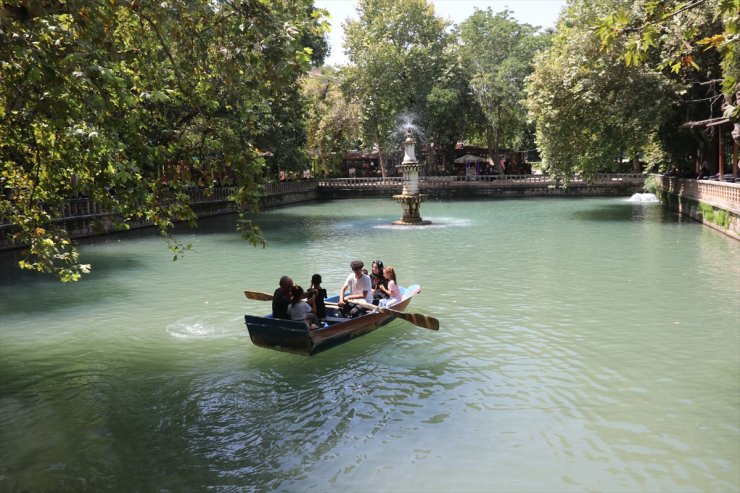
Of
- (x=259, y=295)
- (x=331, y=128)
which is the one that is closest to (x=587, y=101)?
(x=259, y=295)

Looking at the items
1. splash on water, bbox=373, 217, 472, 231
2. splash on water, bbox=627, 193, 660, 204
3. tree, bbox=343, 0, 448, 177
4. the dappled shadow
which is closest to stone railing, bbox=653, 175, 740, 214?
the dappled shadow

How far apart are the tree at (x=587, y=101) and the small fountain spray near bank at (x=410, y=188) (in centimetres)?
827

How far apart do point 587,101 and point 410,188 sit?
9828 mm

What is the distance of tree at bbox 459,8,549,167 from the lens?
56.6 m

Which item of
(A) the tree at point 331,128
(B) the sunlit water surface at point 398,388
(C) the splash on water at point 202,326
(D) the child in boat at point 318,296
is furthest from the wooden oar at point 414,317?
(A) the tree at point 331,128

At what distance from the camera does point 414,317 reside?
11812mm

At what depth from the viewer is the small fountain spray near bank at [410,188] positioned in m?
32.5

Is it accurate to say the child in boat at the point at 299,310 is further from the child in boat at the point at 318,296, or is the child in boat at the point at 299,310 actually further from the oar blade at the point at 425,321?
the oar blade at the point at 425,321

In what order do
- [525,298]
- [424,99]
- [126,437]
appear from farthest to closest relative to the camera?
1. [424,99]
2. [525,298]
3. [126,437]

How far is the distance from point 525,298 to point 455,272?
3.96 m

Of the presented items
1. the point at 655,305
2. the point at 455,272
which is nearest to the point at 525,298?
the point at 655,305

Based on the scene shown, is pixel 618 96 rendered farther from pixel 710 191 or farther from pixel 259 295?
pixel 259 295

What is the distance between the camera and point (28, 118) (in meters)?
8.91

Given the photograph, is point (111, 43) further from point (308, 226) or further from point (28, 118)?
point (308, 226)
